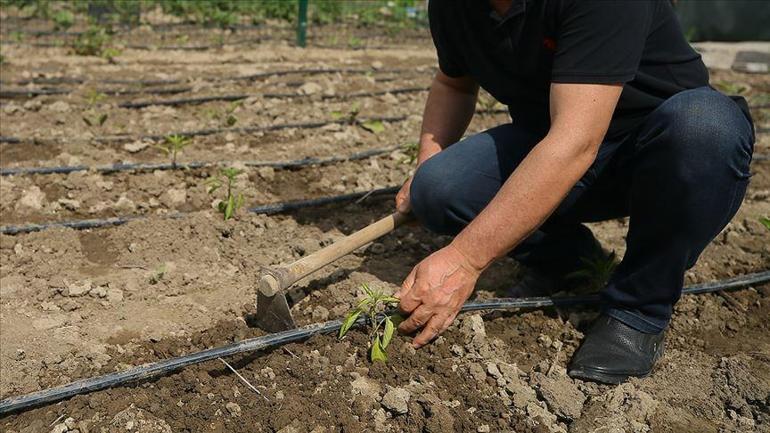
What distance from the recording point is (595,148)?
7.07 ft

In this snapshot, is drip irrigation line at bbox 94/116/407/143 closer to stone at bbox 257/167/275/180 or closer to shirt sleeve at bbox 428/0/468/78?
stone at bbox 257/167/275/180

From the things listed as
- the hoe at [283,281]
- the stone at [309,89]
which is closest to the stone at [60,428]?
the hoe at [283,281]

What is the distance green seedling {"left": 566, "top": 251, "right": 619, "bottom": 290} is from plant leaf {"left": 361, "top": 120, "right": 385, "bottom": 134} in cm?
208

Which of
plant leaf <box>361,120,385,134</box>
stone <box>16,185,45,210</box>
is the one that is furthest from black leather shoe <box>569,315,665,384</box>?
plant leaf <box>361,120,385,134</box>

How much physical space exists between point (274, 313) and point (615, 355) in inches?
40.0

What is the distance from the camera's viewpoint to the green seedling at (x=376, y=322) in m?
2.36

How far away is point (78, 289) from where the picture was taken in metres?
2.80

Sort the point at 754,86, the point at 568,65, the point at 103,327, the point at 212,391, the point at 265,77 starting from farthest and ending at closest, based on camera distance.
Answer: the point at 754,86 → the point at 265,77 → the point at 103,327 → the point at 212,391 → the point at 568,65

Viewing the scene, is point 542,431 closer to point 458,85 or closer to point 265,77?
point 458,85

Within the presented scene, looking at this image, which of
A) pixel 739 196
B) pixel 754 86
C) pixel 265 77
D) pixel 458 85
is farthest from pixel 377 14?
pixel 739 196

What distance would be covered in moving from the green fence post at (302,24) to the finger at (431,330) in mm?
5645

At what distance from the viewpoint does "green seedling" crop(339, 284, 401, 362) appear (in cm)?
236

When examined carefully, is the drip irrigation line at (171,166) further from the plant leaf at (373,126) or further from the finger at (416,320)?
the finger at (416,320)

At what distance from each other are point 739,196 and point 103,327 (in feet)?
6.57
